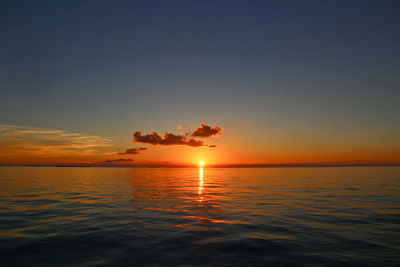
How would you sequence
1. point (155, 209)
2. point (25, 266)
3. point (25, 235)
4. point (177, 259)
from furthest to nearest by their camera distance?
1. point (155, 209)
2. point (25, 235)
3. point (177, 259)
4. point (25, 266)

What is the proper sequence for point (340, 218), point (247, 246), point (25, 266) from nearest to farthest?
point (25, 266) → point (247, 246) → point (340, 218)

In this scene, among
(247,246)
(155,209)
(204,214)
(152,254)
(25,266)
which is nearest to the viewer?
(25,266)

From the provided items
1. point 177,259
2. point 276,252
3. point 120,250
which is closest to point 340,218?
point 276,252

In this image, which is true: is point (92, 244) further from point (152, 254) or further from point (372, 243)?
point (372, 243)

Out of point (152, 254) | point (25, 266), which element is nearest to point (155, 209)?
point (152, 254)

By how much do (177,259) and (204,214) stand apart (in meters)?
9.02

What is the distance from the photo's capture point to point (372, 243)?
11609 mm

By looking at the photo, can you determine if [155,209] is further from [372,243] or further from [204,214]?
[372,243]

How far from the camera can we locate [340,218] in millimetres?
16953

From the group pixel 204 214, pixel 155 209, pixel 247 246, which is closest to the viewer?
pixel 247 246

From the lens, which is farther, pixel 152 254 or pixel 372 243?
pixel 372 243

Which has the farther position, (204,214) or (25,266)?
Answer: (204,214)

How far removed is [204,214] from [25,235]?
11.4 m

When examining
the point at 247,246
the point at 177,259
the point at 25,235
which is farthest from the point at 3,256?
the point at 247,246
